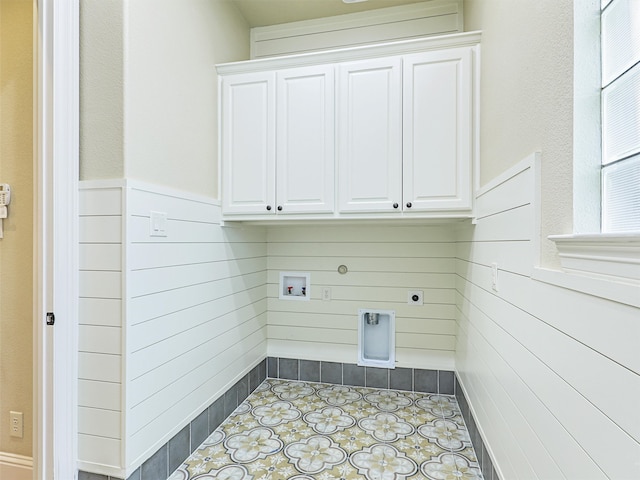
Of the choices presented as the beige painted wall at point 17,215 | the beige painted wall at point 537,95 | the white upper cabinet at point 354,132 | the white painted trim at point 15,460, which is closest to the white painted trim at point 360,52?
the white upper cabinet at point 354,132

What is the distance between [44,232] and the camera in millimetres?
1332

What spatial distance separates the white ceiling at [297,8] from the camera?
222cm

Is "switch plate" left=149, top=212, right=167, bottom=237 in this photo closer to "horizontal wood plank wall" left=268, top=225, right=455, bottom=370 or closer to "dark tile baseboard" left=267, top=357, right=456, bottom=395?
"horizontal wood plank wall" left=268, top=225, right=455, bottom=370

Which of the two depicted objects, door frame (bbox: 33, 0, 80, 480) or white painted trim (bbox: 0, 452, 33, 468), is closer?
door frame (bbox: 33, 0, 80, 480)

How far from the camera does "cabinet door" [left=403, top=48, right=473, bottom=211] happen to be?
182cm

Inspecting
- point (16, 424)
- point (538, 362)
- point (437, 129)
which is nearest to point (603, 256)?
point (538, 362)

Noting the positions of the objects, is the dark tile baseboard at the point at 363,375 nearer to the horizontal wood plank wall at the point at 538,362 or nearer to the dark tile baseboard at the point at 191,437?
the dark tile baseboard at the point at 191,437

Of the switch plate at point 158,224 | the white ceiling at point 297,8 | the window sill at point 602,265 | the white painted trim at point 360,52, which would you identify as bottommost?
the window sill at point 602,265

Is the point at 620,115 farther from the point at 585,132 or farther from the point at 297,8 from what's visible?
the point at 297,8

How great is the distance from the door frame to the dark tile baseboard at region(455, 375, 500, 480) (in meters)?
1.71

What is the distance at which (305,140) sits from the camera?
203 centimetres

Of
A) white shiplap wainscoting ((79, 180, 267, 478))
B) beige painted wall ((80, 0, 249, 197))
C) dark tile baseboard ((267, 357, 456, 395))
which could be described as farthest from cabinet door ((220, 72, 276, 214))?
dark tile baseboard ((267, 357, 456, 395))

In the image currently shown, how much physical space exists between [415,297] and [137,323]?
1.77m

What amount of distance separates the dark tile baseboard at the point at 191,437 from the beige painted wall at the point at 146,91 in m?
1.21
